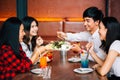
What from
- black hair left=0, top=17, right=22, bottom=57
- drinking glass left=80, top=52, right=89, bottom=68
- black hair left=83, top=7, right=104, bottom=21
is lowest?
drinking glass left=80, top=52, right=89, bottom=68

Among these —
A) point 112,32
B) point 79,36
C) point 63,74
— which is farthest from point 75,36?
point 63,74

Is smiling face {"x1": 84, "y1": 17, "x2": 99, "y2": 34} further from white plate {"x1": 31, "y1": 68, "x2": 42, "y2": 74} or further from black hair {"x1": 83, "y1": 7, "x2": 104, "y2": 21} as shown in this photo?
white plate {"x1": 31, "y1": 68, "x2": 42, "y2": 74}

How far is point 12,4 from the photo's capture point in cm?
611

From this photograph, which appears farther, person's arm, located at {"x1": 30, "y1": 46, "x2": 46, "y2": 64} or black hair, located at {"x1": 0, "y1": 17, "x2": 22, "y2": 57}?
person's arm, located at {"x1": 30, "y1": 46, "x2": 46, "y2": 64}

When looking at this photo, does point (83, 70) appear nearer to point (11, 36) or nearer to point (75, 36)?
point (11, 36)

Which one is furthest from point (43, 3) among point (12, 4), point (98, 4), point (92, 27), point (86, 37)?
point (92, 27)

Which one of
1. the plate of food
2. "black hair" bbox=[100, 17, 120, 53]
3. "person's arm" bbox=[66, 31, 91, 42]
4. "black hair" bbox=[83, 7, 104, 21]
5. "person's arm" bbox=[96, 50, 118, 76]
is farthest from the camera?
"person's arm" bbox=[66, 31, 91, 42]

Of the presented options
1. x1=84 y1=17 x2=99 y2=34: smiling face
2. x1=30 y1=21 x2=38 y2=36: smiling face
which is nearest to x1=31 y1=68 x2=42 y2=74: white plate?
x1=30 y1=21 x2=38 y2=36: smiling face

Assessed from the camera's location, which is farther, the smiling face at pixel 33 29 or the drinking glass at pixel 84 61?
the smiling face at pixel 33 29

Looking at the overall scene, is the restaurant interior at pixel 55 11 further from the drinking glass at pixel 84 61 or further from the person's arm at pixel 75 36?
the drinking glass at pixel 84 61

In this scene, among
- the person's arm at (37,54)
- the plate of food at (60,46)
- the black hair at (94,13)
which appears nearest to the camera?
the person's arm at (37,54)

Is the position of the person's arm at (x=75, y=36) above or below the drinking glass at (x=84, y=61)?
above

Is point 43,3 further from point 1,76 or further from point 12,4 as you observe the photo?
point 1,76

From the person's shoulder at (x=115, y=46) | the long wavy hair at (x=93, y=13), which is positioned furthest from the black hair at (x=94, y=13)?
the person's shoulder at (x=115, y=46)
